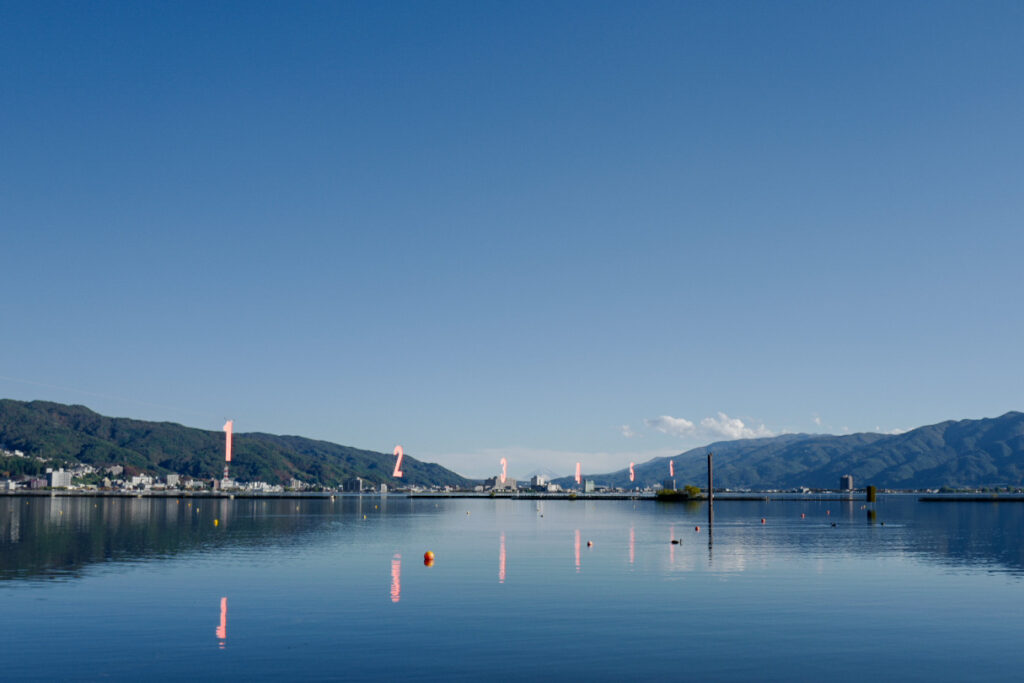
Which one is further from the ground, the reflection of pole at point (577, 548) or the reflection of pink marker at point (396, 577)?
the reflection of pink marker at point (396, 577)

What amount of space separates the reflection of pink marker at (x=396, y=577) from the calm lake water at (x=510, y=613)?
598 mm

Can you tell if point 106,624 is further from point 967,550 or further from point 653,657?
point 967,550

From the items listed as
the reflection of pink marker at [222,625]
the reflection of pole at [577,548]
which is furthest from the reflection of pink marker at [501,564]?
the reflection of pink marker at [222,625]

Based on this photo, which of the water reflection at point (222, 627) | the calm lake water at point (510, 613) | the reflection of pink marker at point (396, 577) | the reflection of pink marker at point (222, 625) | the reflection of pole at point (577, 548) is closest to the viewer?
the calm lake water at point (510, 613)

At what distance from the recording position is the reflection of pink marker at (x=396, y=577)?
59341mm

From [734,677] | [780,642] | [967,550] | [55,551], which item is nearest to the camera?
[734,677]

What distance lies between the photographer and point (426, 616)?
4981 cm

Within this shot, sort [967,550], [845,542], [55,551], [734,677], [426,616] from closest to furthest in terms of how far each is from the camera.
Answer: [734,677] < [426,616] < [55,551] < [967,550] < [845,542]

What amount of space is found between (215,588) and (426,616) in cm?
2021

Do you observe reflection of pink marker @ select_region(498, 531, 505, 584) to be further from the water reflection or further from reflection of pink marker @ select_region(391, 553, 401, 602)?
the water reflection

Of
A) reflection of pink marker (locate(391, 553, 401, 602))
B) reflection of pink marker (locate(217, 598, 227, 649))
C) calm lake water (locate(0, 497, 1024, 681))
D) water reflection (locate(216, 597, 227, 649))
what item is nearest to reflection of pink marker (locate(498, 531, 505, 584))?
calm lake water (locate(0, 497, 1024, 681))

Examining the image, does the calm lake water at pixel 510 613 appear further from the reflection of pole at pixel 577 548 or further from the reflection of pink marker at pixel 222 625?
the reflection of pole at pixel 577 548

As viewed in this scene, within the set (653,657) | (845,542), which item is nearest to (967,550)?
(845,542)

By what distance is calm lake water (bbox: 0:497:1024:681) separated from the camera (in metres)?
36.3
